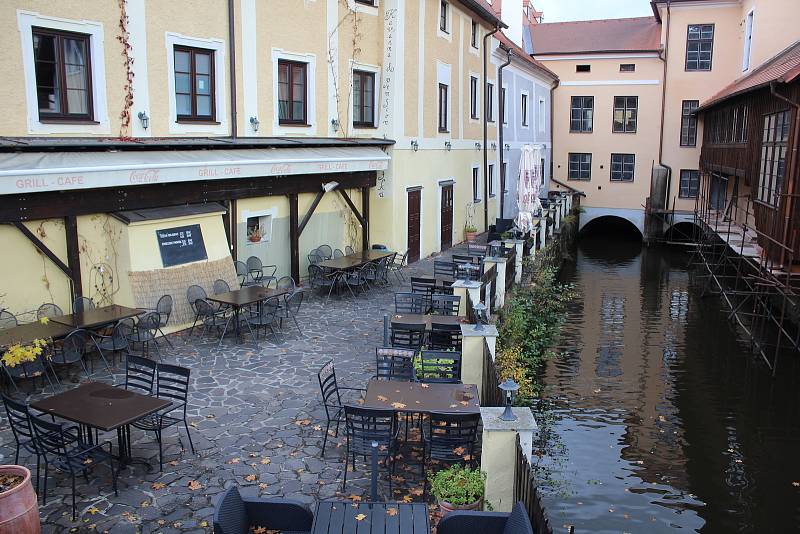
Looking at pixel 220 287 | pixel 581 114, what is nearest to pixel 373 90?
pixel 220 287

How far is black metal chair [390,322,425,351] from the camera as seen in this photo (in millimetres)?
10555

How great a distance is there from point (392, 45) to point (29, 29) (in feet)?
32.5

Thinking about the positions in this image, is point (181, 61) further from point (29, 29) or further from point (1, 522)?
point (1, 522)

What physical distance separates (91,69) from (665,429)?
11135mm

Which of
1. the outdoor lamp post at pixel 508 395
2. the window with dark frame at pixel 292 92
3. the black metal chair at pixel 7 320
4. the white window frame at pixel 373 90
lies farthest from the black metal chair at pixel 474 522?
the white window frame at pixel 373 90

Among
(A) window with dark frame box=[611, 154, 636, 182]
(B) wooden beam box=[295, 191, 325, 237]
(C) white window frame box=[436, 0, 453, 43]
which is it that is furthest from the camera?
(A) window with dark frame box=[611, 154, 636, 182]

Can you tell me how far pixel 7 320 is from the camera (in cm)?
984

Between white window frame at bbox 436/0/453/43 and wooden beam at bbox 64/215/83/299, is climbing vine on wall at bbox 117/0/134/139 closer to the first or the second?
wooden beam at bbox 64/215/83/299

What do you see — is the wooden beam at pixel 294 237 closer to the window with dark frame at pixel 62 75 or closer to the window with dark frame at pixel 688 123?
the window with dark frame at pixel 62 75

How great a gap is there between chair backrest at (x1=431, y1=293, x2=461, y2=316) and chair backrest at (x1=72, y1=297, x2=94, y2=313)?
18.4 ft

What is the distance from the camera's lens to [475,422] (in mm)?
7102

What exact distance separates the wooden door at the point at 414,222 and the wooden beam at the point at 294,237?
4.80 meters

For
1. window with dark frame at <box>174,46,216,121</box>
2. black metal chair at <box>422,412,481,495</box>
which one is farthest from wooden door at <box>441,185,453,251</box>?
black metal chair at <box>422,412,481,495</box>

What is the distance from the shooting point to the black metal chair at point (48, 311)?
1029 centimetres
